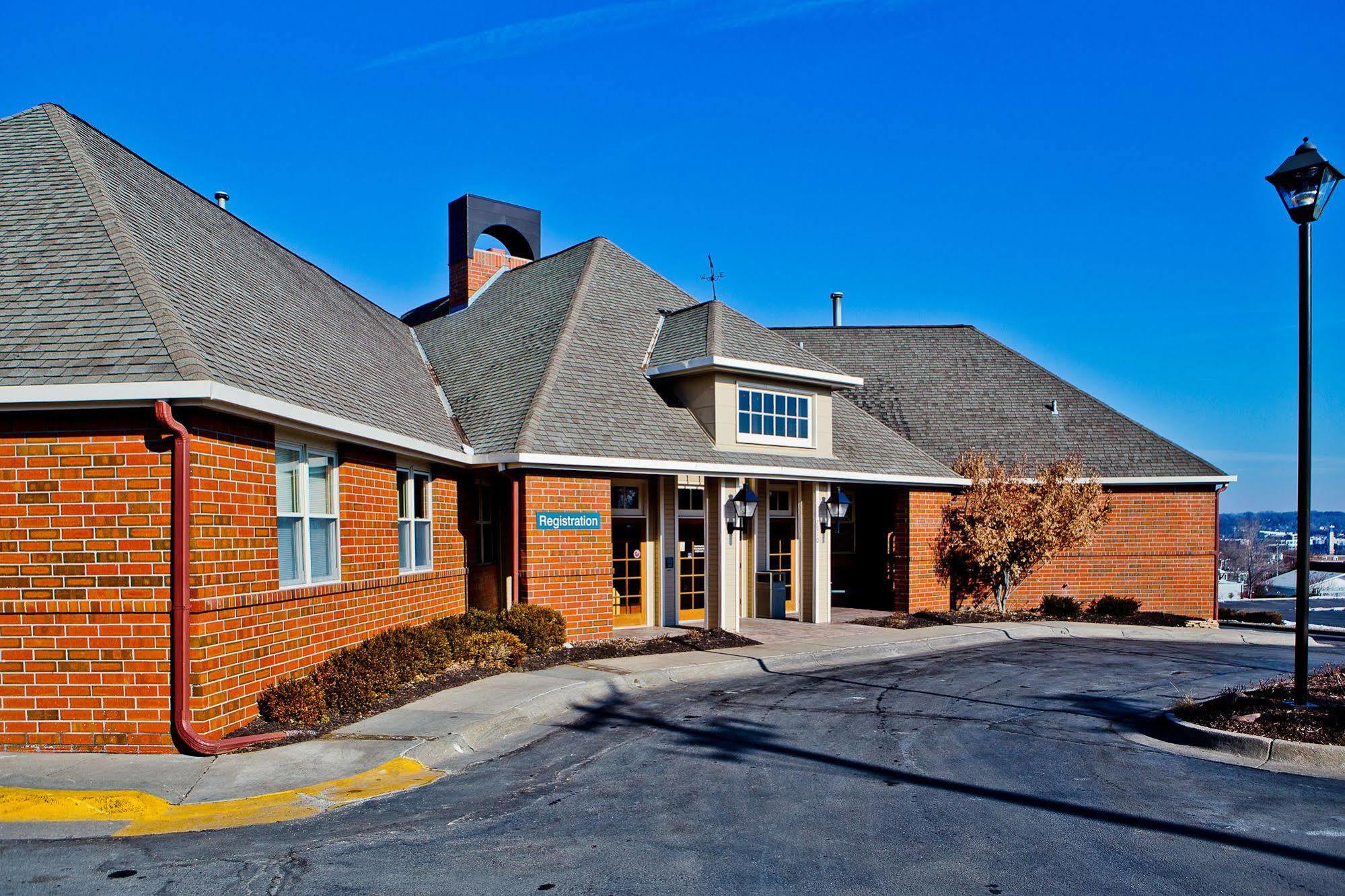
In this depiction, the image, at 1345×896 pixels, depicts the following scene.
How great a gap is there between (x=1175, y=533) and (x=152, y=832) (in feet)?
75.6

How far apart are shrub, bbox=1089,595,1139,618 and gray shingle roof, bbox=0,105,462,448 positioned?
15.5m

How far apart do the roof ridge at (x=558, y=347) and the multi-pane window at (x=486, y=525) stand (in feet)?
6.67

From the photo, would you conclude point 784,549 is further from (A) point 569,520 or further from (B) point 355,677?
(B) point 355,677

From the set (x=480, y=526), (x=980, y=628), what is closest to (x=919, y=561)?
(x=980, y=628)

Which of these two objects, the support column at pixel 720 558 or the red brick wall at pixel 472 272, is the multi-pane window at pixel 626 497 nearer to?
the support column at pixel 720 558

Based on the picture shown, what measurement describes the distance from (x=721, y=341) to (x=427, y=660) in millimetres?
8759

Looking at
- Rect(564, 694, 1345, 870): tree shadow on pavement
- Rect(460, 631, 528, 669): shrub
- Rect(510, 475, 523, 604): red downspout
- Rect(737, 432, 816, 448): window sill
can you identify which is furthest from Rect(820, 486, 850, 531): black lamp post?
Rect(564, 694, 1345, 870): tree shadow on pavement

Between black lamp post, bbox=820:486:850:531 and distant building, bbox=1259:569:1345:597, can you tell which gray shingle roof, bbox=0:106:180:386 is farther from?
distant building, bbox=1259:569:1345:597

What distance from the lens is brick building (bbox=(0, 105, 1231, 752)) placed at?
883 centimetres

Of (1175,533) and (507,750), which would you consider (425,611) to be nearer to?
(507,750)

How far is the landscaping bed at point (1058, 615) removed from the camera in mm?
20938

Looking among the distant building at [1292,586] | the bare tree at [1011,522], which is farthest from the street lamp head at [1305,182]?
the distant building at [1292,586]

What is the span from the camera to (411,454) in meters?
13.9

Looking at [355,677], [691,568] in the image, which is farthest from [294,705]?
[691,568]
